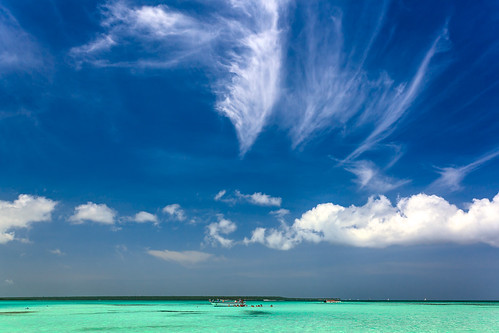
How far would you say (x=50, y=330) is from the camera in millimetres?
39312

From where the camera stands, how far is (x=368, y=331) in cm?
3884

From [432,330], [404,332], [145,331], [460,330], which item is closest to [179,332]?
[145,331]

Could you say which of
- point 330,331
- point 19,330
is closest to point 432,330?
point 330,331

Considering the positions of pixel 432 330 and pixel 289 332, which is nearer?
pixel 289 332

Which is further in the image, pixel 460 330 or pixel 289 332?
pixel 460 330

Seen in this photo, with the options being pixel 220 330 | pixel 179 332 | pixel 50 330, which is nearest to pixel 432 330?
pixel 220 330

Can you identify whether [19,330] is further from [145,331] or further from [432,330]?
[432,330]

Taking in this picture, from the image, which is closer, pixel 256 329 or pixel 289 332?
pixel 289 332

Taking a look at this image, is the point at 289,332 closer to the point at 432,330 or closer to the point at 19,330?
the point at 432,330

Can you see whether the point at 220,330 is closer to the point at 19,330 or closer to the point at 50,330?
the point at 50,330

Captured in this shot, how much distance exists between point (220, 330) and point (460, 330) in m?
25.6

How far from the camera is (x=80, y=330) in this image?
39625 millimetres

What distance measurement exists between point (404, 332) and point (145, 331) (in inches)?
1036

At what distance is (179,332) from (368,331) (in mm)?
19297
